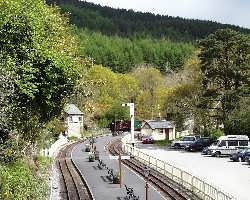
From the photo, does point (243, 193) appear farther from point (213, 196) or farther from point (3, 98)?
point (3, 98)

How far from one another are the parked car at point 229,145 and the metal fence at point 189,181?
28.4 feet

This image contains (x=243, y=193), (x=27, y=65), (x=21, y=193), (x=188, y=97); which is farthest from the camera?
(x=188, y=97)

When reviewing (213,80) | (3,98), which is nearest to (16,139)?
(3,98)

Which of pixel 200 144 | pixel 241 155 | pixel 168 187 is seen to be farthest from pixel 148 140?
pixel 168 187

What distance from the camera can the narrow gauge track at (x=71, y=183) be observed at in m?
31.7

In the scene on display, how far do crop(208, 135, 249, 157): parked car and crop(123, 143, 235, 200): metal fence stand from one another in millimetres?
8659

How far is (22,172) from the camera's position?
23.7 m

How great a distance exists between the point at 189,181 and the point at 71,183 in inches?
366

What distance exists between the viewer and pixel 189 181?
103 ft

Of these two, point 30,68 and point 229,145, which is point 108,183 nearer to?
point 30,68

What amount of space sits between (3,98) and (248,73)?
4576 centimetres

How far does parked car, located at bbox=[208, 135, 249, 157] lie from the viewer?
5438 centimetres

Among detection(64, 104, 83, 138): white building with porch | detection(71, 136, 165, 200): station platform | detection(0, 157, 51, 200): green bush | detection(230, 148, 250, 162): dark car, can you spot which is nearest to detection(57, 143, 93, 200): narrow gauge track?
detection(71, 136, 165, 200): station platform

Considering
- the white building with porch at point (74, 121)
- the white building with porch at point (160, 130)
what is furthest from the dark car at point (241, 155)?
the white building with porch at point (74, 121)
